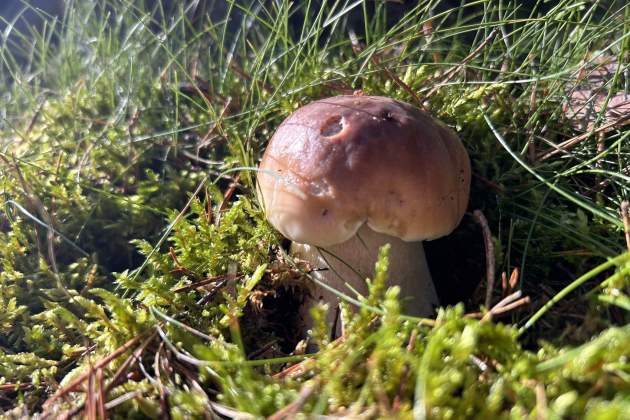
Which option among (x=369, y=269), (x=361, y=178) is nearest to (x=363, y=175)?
(x=361, y=178)

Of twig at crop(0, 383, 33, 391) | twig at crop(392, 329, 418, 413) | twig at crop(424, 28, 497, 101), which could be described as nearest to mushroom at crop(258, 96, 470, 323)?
twig at crop(392, 329, 418, 413)

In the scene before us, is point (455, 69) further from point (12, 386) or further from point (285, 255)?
point (12, 386)

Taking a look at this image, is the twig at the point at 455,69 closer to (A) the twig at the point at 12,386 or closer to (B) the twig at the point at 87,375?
(B) the twig at the point at 87,375

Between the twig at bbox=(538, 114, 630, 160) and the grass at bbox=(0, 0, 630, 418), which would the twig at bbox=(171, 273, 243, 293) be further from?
the twig at bbox=(538, 114, 630, 160)

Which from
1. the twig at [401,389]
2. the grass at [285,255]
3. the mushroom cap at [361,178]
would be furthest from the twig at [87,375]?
the twig at [401,389]

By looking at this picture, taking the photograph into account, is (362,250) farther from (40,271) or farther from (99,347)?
(40,271)

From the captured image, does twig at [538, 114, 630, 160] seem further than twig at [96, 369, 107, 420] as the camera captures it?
Yes
